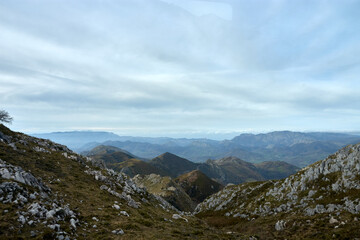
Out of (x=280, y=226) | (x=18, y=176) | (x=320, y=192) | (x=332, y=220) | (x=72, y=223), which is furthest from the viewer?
(x=320, y=192)

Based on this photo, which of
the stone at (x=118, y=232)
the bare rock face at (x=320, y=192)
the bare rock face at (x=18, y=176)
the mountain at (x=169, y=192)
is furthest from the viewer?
the mountain at (x=169, y=192)

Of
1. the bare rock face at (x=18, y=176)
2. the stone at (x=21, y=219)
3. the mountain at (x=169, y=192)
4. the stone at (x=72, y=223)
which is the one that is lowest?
the mountain at (x=169, y=192)

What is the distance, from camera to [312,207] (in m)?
39.3

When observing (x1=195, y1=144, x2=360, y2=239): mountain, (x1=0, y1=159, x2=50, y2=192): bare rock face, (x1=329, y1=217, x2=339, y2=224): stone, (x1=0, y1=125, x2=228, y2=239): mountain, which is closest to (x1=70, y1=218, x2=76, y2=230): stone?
(x1=0, y1=125, x2=228, y2=239): mountain

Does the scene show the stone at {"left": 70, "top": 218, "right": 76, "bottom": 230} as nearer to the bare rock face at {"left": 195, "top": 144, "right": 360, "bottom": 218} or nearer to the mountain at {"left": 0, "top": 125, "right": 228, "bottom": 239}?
the mountain at {"left": 0, "top": 125, "right": 228, "bottom": 239}

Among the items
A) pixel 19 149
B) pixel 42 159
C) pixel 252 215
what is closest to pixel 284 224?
pixel 252 215

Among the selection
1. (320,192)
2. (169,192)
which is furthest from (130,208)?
(169,192)

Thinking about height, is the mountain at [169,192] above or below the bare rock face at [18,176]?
below

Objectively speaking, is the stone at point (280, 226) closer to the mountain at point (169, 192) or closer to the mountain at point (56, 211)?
the mountain at point (56, 211)

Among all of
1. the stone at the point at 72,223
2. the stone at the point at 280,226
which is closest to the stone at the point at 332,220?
the stone at the point at 280,226

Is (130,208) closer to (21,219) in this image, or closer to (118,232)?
(118,232)

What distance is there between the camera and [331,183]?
44812 mm

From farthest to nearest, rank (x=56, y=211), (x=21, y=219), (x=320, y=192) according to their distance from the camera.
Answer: (x=320, y=192)
(x=56, y=211)
(x=21, y=219)

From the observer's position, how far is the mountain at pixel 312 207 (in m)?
29.7
